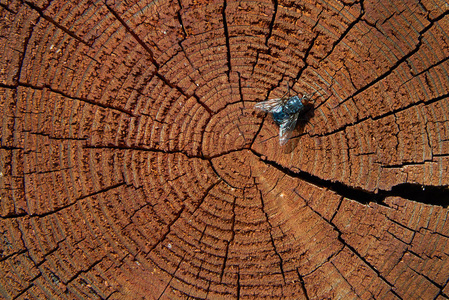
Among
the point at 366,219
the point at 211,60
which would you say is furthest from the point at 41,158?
the point at 366,219

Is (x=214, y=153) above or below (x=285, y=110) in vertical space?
below

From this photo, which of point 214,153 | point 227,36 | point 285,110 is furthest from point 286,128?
point 227,36

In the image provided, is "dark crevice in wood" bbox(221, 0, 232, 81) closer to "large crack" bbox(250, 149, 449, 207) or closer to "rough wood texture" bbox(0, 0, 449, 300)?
"rough wood texture" bbox(0, 0, 449, 300)

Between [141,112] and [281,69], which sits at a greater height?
[281,69]

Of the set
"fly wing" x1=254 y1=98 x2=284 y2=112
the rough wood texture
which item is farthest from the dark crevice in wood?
"fly wing" x1=254 y1=98 x2=284 y2=112

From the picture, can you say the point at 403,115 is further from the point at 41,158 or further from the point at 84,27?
the point at 41,158

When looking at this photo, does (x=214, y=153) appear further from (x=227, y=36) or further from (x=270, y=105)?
(x=227, y=36)

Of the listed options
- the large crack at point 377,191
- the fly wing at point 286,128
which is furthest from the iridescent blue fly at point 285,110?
the large crack at point 377,191
